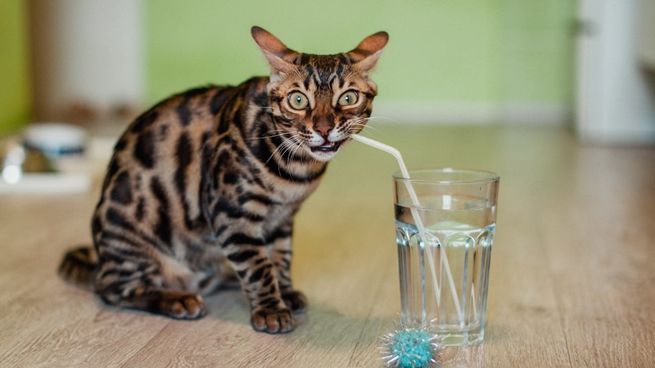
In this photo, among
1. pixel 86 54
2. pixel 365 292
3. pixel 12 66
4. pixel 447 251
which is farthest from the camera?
pixel 86 54

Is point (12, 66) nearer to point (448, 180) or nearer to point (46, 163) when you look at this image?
point (46, 163)

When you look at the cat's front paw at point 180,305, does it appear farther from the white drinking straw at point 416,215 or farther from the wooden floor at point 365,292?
the white drinking straw at point 416,215

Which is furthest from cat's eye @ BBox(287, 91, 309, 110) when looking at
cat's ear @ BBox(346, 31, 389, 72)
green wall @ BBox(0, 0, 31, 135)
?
green wall @ BBox(0, 0, 31, 135)

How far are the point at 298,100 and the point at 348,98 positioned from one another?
79 mm

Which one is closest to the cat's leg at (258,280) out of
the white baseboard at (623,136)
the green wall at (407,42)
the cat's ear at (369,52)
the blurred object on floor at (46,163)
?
the cat's ear at (369,52)

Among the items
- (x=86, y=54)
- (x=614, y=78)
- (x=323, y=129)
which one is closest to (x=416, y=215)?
(x=323, y=129)

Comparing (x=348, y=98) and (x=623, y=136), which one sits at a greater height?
(x=348, y=98)

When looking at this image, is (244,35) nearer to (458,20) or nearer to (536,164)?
(458,20)

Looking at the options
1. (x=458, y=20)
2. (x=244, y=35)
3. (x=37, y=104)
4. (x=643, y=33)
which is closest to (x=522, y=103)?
(x=458, y=20)

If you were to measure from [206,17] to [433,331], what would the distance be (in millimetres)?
3689

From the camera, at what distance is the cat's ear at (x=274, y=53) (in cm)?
151

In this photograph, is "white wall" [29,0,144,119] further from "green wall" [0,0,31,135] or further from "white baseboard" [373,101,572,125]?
"white baseboard" [373,101,572,125]

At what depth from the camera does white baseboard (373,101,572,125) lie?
4750 millimetres

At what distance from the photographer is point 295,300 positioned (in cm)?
175
